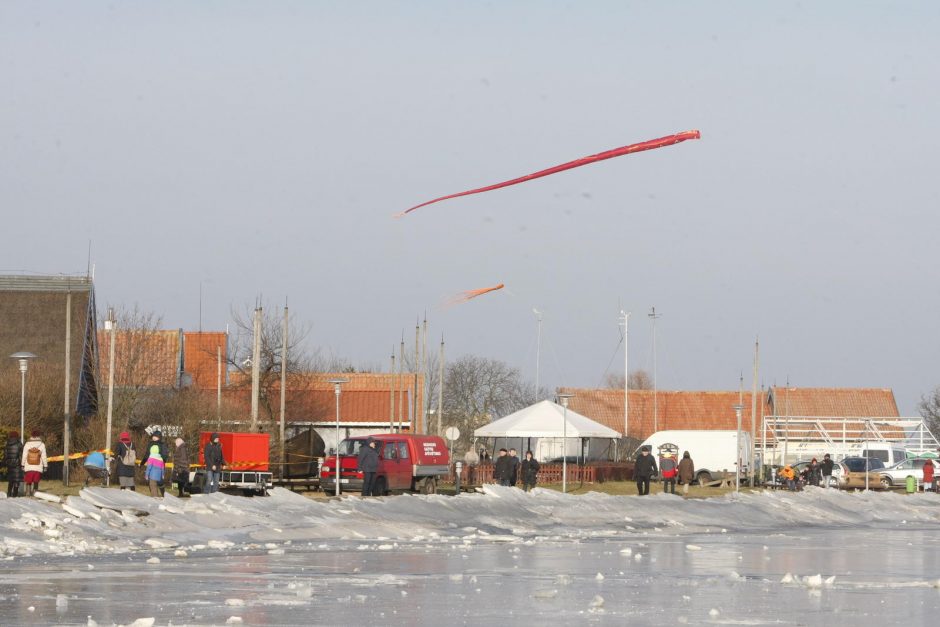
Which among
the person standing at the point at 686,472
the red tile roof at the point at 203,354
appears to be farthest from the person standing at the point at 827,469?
the red tile roof at the point at 203,354

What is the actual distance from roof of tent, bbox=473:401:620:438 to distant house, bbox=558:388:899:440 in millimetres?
35735

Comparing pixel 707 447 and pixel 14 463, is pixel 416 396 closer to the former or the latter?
pixel 707 447

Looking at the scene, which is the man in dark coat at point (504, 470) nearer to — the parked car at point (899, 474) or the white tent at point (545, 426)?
the white tent at point (545, 426)

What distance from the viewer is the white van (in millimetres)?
63125

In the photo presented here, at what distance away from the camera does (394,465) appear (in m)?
40.3

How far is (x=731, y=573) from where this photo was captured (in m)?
18.8

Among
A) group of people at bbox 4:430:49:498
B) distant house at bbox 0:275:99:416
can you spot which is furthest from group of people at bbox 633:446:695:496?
distant house at bbox 0:275:99:416

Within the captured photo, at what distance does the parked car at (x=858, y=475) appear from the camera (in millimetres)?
57406

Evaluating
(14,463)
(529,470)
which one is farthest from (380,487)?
(14,463)

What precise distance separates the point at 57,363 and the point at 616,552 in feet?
124

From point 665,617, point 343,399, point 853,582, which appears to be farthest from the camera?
point 343,399

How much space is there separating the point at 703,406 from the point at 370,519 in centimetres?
6947

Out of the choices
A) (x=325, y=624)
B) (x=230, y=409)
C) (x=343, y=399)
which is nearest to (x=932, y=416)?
(x=343, y=399)

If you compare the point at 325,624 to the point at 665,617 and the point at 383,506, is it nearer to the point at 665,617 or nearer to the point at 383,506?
the point at 665,617
